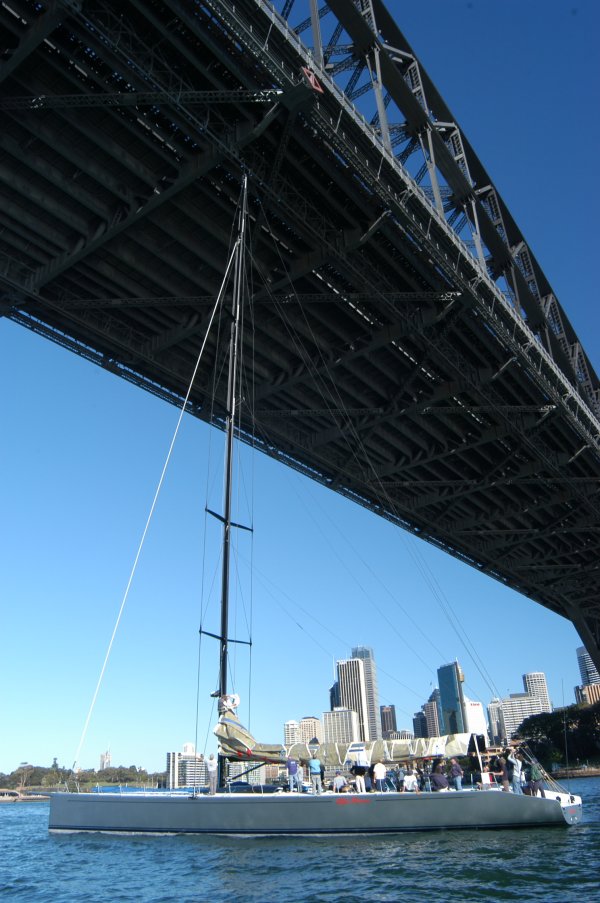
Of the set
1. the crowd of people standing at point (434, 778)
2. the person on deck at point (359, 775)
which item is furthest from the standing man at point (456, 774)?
the person on deck at point (359, 775)

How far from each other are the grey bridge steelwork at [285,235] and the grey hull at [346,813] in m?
14.9

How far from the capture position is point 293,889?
1045cm

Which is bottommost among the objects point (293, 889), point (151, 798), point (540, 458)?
point (293, 889)

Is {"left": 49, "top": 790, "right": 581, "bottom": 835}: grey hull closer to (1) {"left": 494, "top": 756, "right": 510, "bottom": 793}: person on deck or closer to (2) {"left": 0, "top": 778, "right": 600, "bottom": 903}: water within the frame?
(2) {"left": 0, "top": 778, "right": 600, "bottom": 903}: water

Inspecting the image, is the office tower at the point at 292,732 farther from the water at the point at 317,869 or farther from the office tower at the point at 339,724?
the water at the point at 317,869

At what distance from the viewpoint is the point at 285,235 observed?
23.1 metres

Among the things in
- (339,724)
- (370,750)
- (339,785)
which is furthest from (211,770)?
(339,724)

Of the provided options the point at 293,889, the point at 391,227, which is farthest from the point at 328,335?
the point at 293,889

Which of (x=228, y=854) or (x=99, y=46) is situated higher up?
(x=99, y=46)

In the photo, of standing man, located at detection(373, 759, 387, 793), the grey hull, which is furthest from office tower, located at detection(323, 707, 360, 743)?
the grey hull

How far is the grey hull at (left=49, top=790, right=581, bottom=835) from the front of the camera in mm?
15469

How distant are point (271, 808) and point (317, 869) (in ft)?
12.2

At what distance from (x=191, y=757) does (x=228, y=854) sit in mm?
7627

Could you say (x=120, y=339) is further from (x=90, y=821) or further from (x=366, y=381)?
(x=90, y=821)
